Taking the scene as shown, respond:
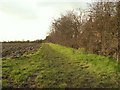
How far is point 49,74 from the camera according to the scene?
539 inches

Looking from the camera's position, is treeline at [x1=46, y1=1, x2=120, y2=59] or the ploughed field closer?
treeline at [x1=46, y1=1, x2=120, y2=59]

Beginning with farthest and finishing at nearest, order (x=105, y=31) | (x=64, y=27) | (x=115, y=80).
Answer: (x=64, y=27)
(x=105, y=31)
(x=115, y=80)

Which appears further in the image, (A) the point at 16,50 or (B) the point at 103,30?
(A) the point at 16,50

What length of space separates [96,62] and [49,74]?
3.79 metres

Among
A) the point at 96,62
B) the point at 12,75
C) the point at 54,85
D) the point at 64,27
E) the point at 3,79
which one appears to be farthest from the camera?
the point at 64,27

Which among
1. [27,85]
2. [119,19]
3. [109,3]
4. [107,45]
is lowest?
[27,85]

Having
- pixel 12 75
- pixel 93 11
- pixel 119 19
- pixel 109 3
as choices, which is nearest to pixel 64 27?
pixel 93 11

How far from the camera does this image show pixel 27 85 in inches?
452

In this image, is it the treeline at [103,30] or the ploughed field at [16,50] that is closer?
the treeline at [103,30]

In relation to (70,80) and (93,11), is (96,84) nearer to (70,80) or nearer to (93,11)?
(70,80)

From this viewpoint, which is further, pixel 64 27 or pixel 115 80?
pixel 64 27

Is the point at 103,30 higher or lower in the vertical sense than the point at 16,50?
higher

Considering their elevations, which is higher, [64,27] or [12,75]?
[64,27]

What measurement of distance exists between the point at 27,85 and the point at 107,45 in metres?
10.4
